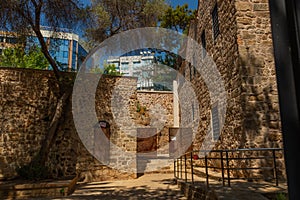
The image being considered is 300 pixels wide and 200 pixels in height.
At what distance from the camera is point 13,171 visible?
314 inches

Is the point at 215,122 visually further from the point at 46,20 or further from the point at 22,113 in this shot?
the point at 46,20

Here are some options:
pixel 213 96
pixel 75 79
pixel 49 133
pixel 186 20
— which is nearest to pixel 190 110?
pixel 213 96

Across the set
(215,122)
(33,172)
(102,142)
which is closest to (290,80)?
(215,122)

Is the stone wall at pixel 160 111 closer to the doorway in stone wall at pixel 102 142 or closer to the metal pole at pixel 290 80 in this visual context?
the doorway in stone wall at pixel 102 142

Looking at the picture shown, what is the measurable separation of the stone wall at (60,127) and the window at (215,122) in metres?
3.52

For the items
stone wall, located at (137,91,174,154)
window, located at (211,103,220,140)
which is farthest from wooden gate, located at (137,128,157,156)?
window, located at (211,103,220,140)

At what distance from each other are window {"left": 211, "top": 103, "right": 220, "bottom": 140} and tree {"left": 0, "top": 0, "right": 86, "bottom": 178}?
5.64 metres

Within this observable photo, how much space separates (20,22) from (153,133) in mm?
10176

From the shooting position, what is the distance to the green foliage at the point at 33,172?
7.50m

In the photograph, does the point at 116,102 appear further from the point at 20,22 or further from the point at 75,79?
the point at 20,22

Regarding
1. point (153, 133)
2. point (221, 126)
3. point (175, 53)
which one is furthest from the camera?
point (175, 53)

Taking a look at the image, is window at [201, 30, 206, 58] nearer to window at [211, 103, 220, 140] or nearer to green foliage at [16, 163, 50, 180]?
window at [211, 103, 220, 140]

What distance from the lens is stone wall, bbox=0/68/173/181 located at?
8281 mm

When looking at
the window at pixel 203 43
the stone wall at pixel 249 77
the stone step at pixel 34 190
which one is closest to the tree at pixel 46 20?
the stone step at pixel 34 190
